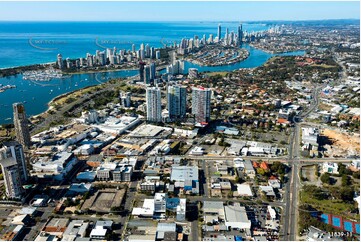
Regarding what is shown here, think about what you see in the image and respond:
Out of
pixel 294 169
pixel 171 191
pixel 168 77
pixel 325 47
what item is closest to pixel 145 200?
pixel 171 191

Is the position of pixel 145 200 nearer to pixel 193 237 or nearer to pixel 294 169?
pixel 193 237

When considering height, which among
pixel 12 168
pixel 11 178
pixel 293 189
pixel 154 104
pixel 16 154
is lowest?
pixel 293 189

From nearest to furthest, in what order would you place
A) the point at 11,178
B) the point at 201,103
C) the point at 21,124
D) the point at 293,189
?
the point at 11,178, the point at 293,189, the point at 21,124, the point at 201,103

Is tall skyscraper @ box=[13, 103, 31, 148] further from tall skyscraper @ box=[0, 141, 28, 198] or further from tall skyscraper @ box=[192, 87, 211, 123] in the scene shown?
tall skyscraper @ box=[192, 87, 211, 123]

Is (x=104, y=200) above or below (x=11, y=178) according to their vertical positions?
below

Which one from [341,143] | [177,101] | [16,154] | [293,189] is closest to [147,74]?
[177,101]

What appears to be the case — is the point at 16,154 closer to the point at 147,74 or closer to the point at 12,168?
the point at 12,168

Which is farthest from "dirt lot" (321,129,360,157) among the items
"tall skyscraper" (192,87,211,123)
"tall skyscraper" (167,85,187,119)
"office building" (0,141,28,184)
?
"office building" (0,141,28,184)
